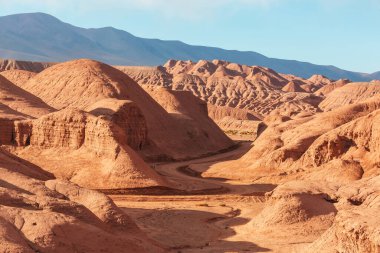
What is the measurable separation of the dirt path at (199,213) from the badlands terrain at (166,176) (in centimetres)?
8

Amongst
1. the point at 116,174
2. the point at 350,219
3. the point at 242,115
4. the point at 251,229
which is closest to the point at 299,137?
the point at 116,174

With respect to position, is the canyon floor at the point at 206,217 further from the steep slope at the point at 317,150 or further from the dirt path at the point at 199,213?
the steep slope at the point at 317,150

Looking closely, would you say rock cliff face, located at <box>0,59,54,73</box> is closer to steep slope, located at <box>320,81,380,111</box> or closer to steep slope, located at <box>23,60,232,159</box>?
steep slope, located at <box>23,60,232,159</box>

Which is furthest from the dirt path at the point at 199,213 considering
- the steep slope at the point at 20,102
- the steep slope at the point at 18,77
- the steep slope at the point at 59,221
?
the steep slope at the point at 18,77

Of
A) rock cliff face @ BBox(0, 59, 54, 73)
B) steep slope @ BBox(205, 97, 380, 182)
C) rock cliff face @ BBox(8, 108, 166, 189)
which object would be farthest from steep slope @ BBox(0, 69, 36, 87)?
rock cliff face @ BBox(0, 59, 54, 73)

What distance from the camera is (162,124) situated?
56750 millimetres

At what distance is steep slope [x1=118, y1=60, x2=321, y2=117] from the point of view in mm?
118438

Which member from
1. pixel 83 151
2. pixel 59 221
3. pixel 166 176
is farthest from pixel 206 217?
pixel 166 176

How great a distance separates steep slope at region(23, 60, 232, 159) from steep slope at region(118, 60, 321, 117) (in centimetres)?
4840

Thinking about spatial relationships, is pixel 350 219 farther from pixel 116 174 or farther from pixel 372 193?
pixel 116 174

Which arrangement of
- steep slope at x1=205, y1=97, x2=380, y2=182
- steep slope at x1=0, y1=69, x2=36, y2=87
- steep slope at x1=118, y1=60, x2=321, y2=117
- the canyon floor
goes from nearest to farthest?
the canyon floor < steep slope at x1=205, y1=97, x2=380, y2=182 < steep slope at x1=0, y1=69, x2=36, y2=87 < steep slope at x1=118, y1=60, x2=321, y2=117

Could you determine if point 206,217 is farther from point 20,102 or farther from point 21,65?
point 21,65

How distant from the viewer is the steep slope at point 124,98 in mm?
54656

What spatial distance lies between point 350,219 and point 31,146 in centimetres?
2457
